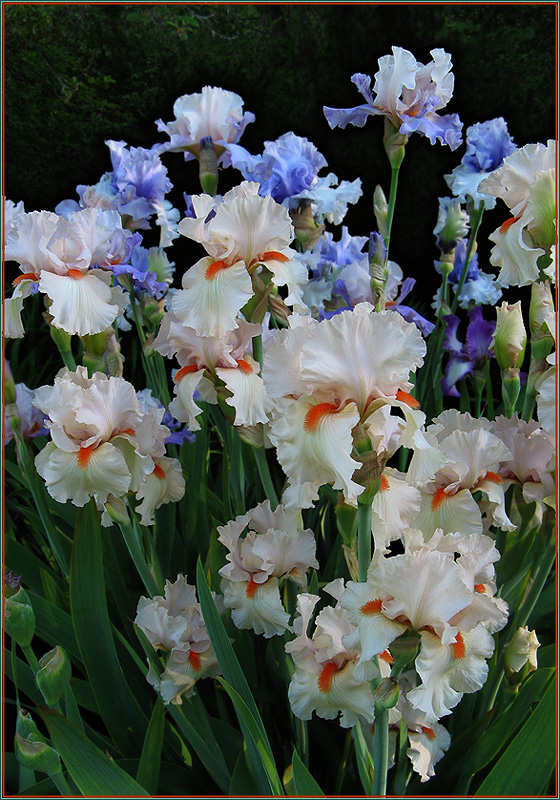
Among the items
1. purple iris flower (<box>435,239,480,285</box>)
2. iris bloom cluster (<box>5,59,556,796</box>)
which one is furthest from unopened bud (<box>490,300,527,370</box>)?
purple iris flower (<box>435,239,480,285</box>)

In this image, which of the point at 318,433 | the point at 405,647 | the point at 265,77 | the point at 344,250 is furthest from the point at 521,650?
the point at 265,77

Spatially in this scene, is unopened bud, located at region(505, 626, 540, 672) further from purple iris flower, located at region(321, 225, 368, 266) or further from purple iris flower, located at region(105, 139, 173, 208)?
purple iris flower, located at region(105, 139, 173, 208)

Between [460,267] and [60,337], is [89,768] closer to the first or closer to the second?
[60,337]

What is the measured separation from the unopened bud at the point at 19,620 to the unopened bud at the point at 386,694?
0.61 m

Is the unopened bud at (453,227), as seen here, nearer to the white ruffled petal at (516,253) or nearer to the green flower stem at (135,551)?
the white ruffled petal at (516,253)

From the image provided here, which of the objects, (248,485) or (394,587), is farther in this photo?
(248,485)

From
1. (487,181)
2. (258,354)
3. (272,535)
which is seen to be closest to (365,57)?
(487,181)

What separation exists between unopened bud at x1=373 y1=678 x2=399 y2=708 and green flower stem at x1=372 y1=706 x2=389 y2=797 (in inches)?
0.5

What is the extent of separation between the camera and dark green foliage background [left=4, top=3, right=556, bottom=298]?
3264 mm

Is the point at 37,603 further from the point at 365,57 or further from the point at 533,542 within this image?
the point at 365,57

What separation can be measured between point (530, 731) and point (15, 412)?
1.26 meters

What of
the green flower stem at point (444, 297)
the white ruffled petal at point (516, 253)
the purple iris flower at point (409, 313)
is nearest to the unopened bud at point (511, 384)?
the white ruffled petal at point (516, 253)

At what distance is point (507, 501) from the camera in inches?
62.7

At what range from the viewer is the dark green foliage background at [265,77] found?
3.26m
